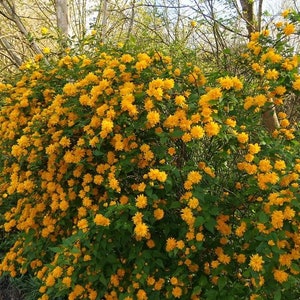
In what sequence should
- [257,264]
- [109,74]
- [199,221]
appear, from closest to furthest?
[257,264] < [199,221] < [109,74]

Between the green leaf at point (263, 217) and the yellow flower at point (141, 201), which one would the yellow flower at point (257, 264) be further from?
the yellow flower at point (141, 201)

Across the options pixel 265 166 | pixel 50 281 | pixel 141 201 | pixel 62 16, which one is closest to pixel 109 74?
pixel 141 201

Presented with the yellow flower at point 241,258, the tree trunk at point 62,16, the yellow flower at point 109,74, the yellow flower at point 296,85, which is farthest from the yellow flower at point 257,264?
the tree trunk at point 62,16

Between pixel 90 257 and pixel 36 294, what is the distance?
1.23 m

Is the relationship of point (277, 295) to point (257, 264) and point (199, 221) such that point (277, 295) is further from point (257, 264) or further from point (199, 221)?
point (199, 221)

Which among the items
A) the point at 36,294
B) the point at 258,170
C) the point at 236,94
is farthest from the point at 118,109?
the point at 36,294

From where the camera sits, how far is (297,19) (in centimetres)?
247

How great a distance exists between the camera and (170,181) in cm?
205

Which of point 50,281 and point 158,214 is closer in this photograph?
point 158,214

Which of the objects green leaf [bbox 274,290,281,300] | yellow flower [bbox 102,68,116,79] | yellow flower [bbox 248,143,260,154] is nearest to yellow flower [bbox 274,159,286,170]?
yellow flower [bbox 248,143,260,154]

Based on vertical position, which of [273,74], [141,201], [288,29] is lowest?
[141,201]

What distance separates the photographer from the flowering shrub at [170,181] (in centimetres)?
200

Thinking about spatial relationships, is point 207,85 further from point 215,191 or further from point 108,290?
point 108,290

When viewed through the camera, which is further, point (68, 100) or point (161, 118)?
point (68, 100)
